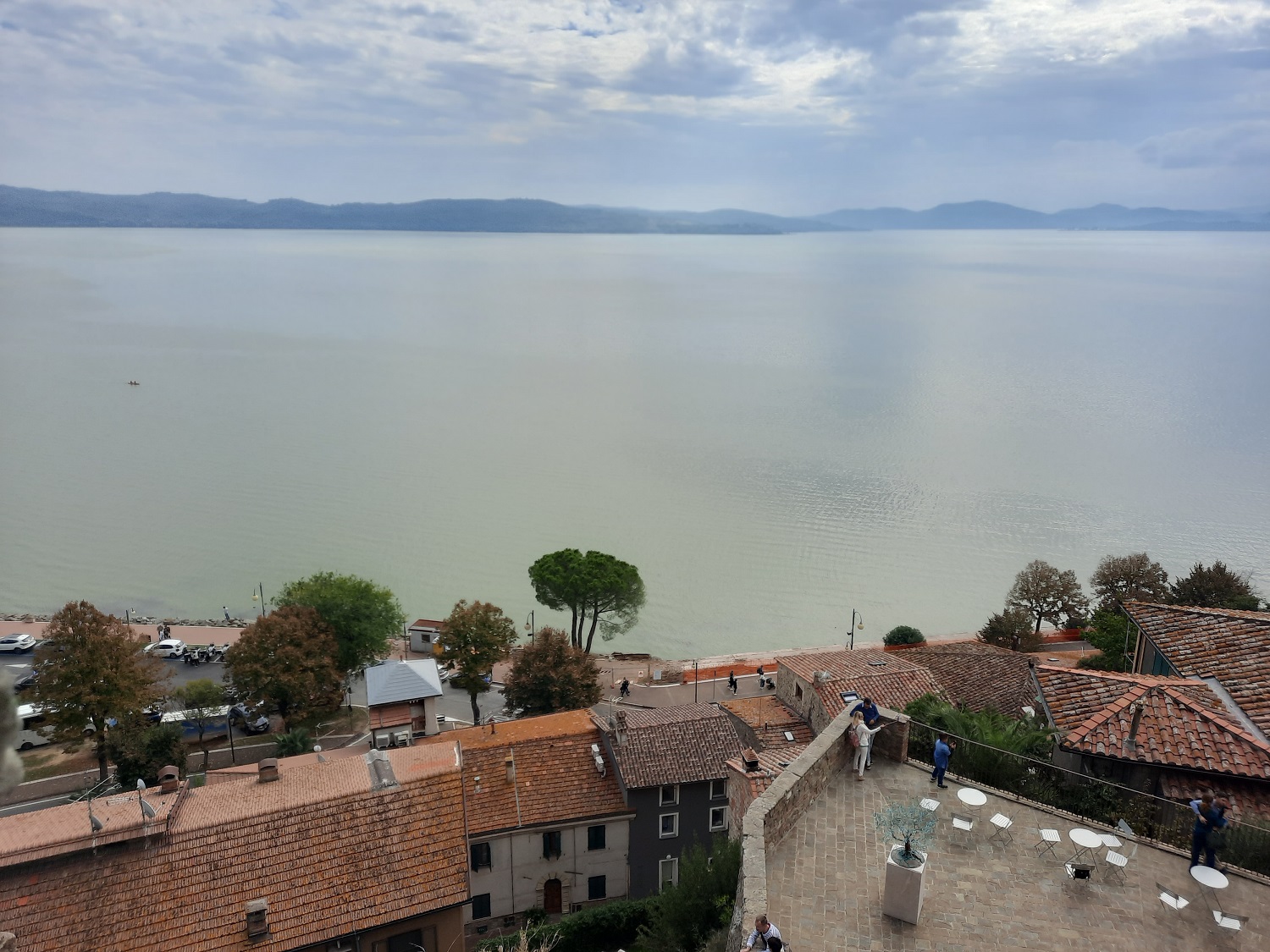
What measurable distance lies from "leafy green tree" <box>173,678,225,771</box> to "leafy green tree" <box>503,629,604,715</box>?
8920mm

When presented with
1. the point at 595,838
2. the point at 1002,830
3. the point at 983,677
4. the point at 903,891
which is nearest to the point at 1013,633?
the point at 983,677

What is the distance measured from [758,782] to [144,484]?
54487 mm

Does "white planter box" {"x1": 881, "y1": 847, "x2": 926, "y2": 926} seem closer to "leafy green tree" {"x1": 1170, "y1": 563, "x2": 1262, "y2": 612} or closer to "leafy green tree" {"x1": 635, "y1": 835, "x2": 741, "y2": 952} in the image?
"leafy green tree" {"x1": 635, "y1": 835, "x2": 741, "y2": 952}

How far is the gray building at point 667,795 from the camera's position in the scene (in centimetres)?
1902

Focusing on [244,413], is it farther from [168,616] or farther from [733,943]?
[733,943]

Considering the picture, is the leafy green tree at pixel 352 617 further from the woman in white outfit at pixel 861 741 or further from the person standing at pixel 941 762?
the person standing at pixel 941 762

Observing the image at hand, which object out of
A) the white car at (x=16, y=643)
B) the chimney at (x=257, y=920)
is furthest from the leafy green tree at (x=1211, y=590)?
the white car at (x=16, y=643)

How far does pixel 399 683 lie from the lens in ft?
83.4

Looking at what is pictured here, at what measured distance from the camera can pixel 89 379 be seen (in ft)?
294

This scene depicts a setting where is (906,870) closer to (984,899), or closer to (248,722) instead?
(984,899)

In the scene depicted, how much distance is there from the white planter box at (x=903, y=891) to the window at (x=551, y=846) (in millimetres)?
11607

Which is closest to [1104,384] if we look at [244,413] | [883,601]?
[883,601]

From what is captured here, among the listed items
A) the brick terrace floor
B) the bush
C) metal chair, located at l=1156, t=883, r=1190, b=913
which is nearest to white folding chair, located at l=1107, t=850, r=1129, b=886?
the brick terrace floor

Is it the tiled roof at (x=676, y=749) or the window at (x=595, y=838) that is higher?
the tiled roof at (x=676, y=749)
